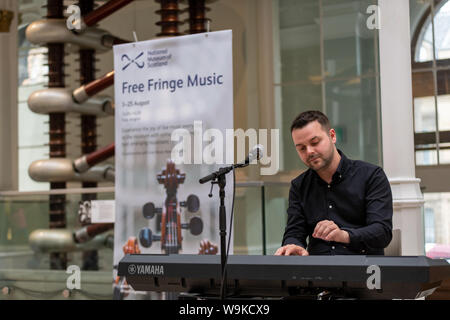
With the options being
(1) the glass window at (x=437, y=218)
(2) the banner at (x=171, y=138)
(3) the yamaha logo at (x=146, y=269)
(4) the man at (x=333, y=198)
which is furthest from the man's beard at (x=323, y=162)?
(1) the glass window at (x=437, y=218)

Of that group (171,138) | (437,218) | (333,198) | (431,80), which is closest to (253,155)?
(333,198)

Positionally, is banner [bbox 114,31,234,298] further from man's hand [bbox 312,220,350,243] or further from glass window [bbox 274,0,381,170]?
glass window [bbox 274,0,381,170]

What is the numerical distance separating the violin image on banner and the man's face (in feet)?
6.12

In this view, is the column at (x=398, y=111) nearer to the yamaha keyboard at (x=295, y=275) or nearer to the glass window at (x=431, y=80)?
the yamaha keyboard at (x=295, y=275)

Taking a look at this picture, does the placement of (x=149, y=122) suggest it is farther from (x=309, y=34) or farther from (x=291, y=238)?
(x=309, y=34)

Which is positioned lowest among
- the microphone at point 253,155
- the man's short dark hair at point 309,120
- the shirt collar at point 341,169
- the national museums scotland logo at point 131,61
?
the shirt collar at point 341,169

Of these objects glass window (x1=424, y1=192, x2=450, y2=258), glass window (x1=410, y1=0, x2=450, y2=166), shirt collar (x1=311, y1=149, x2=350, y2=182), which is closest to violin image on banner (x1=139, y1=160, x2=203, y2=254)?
shirt collar (x1=311, y1=149, x2=350, y2=182)

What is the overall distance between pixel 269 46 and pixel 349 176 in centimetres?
514

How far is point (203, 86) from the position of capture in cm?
421

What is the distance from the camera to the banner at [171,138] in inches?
164

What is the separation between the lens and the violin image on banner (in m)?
4.30

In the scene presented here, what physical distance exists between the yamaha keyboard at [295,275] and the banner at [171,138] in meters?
1.99

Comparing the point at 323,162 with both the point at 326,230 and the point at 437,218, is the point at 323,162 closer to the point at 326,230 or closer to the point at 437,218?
the point at 326,230
